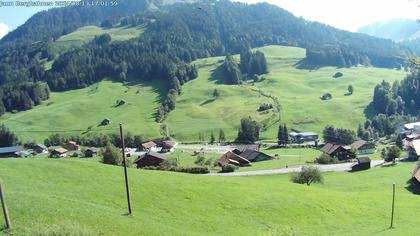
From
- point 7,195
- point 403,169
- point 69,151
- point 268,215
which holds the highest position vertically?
point 7,195

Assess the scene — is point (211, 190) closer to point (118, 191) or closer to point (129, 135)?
point (118, 191)

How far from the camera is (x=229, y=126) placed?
19188 centimetres

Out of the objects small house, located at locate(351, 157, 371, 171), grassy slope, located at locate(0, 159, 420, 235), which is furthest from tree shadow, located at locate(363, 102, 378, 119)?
grassy slope, located at locate(0, 159, 420, 235)

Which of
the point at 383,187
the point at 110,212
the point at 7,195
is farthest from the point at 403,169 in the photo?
the point at 7,195

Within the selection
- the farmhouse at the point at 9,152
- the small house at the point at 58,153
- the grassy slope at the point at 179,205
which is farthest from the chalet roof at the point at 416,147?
the farmhouse at the point at 9,152

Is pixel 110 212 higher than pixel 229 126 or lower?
higher

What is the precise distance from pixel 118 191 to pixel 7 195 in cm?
1153

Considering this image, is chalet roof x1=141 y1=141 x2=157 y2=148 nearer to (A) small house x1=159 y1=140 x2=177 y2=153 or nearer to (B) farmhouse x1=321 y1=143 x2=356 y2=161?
(A) small house x1=159 y1=140 x2=177 y2=153

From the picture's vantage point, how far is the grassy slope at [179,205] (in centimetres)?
3394

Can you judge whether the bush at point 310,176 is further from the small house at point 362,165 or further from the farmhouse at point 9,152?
the farmhouse at point 9,152

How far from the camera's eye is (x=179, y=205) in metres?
43.8

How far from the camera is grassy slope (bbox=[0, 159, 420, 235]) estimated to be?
33.9 m

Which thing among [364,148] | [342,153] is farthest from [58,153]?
[364,148]

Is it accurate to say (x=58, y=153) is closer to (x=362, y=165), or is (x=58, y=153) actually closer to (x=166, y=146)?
(x=166, y=146)
